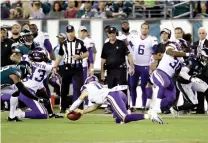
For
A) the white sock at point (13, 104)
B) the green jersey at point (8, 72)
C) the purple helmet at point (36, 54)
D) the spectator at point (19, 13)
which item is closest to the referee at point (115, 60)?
the purple helmet at point (36, 54)

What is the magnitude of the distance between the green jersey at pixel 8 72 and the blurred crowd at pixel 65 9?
7.30 metres

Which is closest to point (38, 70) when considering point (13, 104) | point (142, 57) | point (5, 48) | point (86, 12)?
point (13, 104)

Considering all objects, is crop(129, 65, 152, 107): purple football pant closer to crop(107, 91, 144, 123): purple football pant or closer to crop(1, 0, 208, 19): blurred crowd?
crop(1, 0, 208, 19): blurred crowd

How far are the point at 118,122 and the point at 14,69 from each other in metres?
2.11

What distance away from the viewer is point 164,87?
54.4 feet

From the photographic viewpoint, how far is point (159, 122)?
45.6ft

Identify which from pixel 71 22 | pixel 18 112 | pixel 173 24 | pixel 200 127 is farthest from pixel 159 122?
pixel 71 22

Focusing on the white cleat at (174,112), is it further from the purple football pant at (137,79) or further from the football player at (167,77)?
the purple football pant at (137,79)

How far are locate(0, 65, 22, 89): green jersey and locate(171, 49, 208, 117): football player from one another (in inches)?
165

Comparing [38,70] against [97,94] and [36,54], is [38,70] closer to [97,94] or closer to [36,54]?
[36,54]

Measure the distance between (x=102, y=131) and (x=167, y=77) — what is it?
4.06 meters

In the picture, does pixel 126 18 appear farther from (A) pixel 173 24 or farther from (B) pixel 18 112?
(B) pixel 18 112

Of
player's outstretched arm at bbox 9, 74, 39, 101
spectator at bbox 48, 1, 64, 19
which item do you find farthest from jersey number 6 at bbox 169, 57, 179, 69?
spectator at bbox 48, 1, 64, 19

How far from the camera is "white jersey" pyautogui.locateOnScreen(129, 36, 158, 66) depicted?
1888 centimetres
